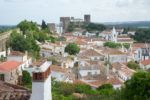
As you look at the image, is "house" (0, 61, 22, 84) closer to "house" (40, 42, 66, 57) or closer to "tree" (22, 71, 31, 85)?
"tree" (22, 71, 31, 85)

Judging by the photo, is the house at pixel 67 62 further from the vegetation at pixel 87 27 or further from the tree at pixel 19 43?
the vegetation at pixel 87 27

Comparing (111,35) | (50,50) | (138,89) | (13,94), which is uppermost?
(13,94)

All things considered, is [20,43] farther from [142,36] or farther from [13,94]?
[142,36]

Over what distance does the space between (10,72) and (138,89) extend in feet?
41.0

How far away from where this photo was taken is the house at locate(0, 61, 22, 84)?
30.4 m

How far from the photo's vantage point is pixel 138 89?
20828mm

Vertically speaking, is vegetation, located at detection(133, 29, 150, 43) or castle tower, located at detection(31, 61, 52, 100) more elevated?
castle tower, located at detection(31, 61, 52, 100)

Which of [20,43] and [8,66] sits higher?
[20,43]

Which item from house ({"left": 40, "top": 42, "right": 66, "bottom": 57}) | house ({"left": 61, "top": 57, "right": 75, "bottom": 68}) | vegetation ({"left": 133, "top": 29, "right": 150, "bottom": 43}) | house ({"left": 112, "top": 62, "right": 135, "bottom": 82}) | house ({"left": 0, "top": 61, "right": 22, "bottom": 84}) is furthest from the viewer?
vegetation ({"left": 133, "top": 29, "right": 150, "bottom": 43})

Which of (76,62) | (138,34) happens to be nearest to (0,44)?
(76,62)

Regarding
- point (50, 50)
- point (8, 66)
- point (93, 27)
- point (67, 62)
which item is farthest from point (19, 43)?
point (93, 27)

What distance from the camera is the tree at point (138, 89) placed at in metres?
20.5

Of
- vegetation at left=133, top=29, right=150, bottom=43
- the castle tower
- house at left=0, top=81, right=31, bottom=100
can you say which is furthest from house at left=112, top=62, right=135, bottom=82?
vegetation at left=133, top=29, right=150, bottom=43

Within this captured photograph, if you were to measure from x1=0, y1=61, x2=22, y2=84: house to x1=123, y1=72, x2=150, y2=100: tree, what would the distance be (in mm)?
10639
